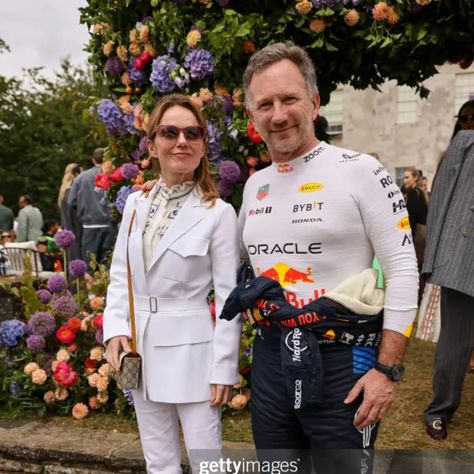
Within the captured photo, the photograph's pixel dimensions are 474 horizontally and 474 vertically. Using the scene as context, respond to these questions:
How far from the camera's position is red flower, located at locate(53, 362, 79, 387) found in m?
4.17

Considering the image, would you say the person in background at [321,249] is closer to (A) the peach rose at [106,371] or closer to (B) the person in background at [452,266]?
(B) the person in background at [452,266]

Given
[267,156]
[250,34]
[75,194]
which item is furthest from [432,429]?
[75,194]

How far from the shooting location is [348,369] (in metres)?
1.98

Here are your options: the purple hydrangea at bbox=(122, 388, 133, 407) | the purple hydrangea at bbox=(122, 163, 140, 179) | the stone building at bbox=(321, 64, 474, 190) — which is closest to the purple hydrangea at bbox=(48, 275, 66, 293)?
the purple hydrangea at bbox=(122, 163, 140, 179)

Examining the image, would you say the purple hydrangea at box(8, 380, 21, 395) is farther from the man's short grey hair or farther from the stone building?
the stone building

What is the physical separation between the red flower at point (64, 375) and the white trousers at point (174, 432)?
1830 millimetres

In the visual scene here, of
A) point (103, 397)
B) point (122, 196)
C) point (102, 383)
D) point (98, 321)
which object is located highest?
point (122, 196)

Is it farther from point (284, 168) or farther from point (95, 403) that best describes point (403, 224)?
point (95, 403)

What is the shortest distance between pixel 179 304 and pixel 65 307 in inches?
91.6

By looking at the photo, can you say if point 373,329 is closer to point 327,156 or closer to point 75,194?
point 327,156

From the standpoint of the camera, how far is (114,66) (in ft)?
15.0

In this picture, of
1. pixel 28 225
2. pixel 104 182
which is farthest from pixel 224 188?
pixel 28 225

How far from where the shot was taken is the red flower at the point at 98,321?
4.20m

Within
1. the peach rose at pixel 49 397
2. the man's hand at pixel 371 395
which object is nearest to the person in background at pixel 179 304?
the man's hand at pixel 371 395
